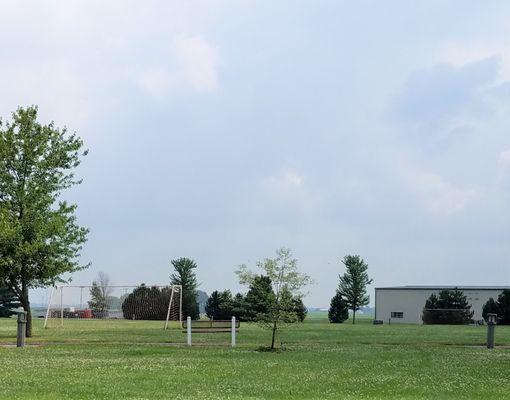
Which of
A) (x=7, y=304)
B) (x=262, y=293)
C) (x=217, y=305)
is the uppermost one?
(x=262, y=293)

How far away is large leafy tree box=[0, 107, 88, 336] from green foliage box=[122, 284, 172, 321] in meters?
29.0

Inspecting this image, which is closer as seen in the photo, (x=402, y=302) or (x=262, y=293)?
(x=262, y=293)

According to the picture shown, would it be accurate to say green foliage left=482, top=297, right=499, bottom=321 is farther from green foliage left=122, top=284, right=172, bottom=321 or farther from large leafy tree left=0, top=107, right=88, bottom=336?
large leafy tree left=0, top=107, right=88, bottom=336

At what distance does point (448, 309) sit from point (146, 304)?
28306 millimetres

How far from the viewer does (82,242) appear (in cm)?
3531

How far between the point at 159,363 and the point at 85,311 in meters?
49.9

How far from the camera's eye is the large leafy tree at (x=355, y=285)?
7688 centimetres

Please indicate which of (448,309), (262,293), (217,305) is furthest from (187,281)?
(262,293)

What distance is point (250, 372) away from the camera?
1733 cm

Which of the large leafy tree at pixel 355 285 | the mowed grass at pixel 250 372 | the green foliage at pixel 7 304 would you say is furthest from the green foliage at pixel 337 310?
the mowed grass at pixel 250 372

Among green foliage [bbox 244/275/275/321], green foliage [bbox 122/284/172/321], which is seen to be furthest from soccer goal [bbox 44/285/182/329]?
green foliage [bbox 244/275/275/321]

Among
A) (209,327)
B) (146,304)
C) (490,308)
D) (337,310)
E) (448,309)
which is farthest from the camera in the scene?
(337,310)

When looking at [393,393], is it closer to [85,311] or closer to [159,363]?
[159,363]

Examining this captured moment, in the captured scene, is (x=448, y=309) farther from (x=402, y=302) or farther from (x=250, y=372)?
(x=250, y=372)
